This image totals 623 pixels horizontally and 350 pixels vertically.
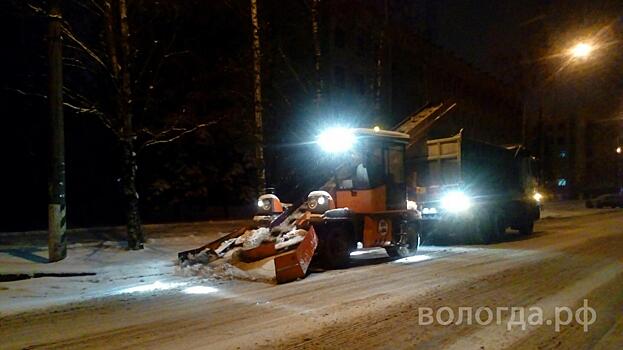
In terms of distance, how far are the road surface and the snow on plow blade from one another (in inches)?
17.4

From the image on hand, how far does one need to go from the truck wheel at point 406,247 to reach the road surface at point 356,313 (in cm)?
180

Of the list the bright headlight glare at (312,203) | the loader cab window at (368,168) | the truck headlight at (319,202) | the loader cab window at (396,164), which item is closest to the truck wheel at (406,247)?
the loader cab window at (396,164)

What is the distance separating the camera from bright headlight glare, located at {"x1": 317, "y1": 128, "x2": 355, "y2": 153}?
13805 millimetres

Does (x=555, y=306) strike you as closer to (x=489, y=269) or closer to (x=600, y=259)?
(x=489, y=269)

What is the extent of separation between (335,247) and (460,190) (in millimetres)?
7420

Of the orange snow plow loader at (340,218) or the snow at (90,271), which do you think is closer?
the snow at (90,271)

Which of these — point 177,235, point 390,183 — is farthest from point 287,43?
point 390,183

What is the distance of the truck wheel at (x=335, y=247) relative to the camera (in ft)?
43.1

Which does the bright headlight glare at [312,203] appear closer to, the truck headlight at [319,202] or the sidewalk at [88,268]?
Answer: the truck headlight at [319,202]

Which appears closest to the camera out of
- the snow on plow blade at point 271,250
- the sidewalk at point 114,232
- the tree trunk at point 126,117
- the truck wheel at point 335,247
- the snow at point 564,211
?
the snow on plow blade at point 271,250

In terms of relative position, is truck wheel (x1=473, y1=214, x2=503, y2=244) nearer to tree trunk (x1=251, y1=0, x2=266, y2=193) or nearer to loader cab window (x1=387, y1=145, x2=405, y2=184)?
loader cab window (x1=387, y1=145, x2=405, y2=184)

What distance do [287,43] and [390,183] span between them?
578 inches

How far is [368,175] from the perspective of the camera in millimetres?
14023

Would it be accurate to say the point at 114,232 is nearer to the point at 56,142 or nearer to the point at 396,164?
the point at 56,142
